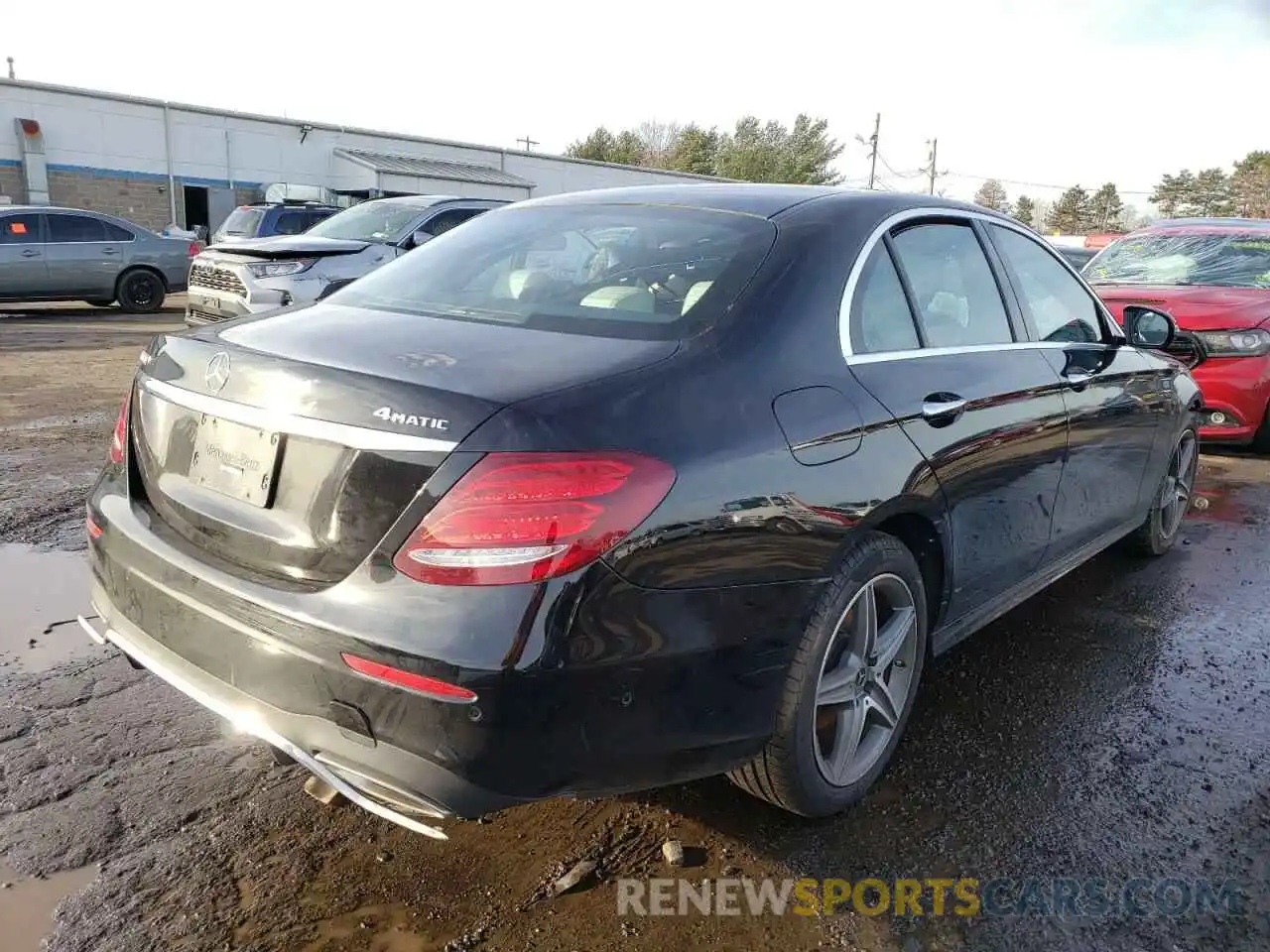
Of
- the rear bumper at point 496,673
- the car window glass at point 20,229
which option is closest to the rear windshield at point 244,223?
the car window glass at point 20,229

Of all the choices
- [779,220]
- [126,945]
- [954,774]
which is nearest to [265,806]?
[126,945]

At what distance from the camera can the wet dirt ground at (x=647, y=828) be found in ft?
7.20

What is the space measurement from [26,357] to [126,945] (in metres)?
9.70

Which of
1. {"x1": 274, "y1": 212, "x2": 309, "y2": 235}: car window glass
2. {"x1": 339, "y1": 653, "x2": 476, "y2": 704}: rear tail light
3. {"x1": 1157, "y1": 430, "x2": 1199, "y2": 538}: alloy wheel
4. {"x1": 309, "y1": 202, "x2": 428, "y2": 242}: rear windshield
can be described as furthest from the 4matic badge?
{"x1": 274, "y1": 212, "x2": 309, "y2": 235}: car window glass

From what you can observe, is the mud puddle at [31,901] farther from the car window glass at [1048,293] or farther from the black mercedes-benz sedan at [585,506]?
the car window glass at [1048,293]

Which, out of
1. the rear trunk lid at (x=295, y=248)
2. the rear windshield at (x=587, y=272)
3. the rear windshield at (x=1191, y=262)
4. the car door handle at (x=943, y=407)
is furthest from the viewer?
the rear trunk lid at (x=295, y=248)

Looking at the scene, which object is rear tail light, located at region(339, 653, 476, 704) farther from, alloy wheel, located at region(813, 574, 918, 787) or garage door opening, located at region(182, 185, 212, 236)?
garage door opening, located at region(182, 185, 212, 236)

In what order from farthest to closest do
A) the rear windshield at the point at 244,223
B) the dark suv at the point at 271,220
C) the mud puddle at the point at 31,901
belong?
1. the rear windshield at the point at 244,223
2. the dark suv at the point at 271,220
3. the mud puddle at the point at 31,901

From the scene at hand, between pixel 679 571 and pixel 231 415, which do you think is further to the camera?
pixel 231 415

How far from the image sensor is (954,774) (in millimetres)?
2865

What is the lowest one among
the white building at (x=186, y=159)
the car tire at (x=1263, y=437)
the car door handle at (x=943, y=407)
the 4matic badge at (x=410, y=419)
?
the car tire at (x=1263, y=437)

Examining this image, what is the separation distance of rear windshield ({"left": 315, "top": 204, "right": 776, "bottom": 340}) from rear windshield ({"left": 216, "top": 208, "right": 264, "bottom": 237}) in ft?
46.4

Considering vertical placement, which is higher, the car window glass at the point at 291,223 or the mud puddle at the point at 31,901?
the car window glass at the point at 291,223

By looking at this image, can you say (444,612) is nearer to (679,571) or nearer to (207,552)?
(679,571)
